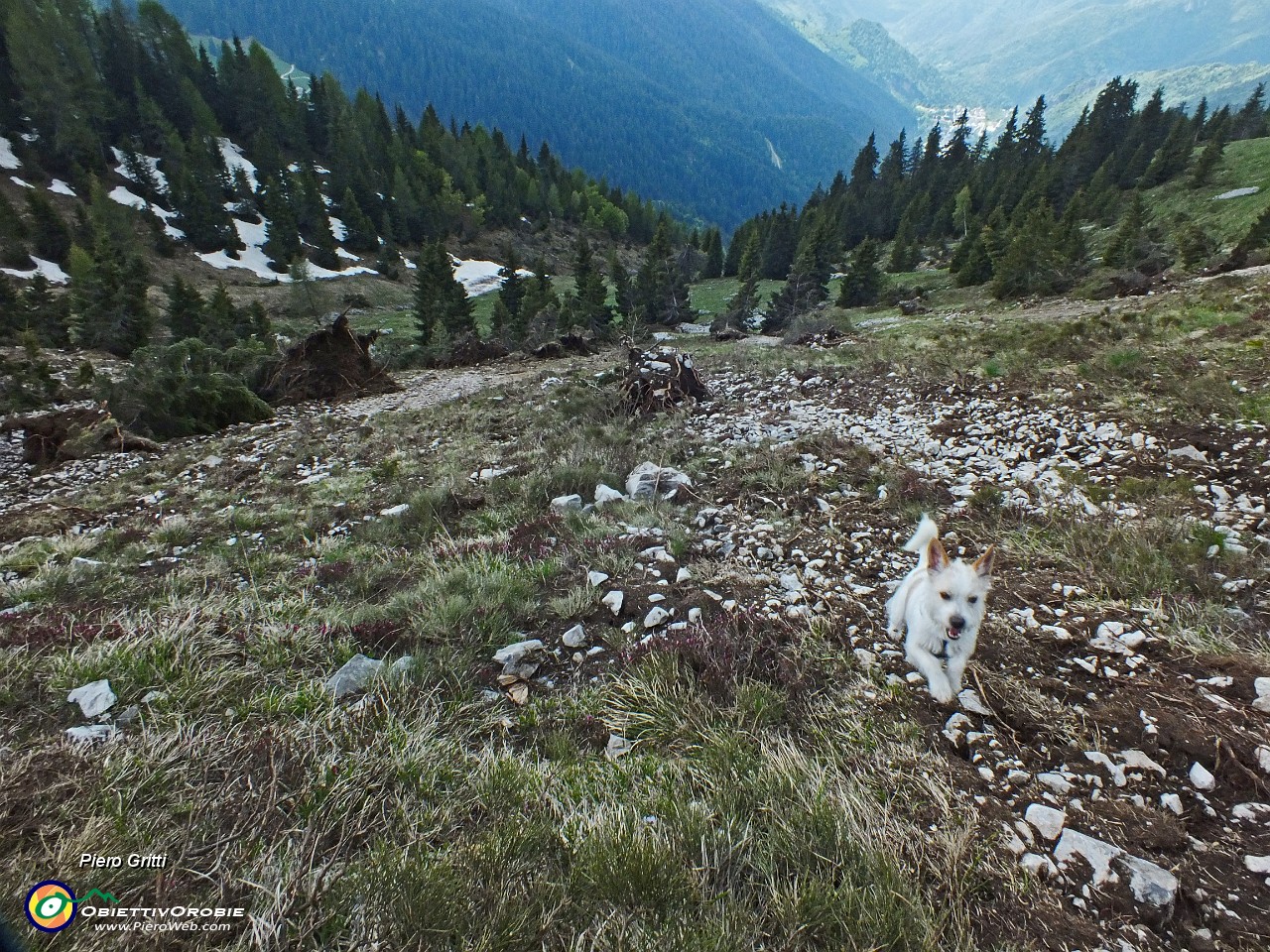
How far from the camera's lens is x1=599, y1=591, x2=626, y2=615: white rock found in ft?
13.4

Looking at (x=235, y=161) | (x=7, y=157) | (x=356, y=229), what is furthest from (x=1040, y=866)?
(x=235, y=161)

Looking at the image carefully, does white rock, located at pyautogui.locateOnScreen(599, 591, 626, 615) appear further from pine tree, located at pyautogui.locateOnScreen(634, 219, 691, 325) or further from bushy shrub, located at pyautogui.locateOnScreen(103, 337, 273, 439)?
pine tree, located at pyautogui.locateOnScreen(634, 219, 691, 325)

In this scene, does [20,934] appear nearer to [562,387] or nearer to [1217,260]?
[562,387]

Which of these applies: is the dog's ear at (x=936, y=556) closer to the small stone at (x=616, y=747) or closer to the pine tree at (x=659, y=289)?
the small stone at (x=616, y=747)

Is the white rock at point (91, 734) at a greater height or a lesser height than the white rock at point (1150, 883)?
greater

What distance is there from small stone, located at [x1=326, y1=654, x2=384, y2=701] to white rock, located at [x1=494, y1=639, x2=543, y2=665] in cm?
73

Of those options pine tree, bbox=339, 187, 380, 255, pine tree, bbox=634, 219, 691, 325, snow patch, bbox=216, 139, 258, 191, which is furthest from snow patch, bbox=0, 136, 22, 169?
pine tree, bbox=634, 219, 691, 325

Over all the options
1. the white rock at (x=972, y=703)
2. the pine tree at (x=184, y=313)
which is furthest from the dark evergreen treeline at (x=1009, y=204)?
the pine tree at (x=184, y=313)

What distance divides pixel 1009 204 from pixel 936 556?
225ft

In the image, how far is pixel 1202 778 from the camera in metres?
2.44

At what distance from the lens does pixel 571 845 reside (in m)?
2.21

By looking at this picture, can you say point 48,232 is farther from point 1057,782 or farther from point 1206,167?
point 1206,167

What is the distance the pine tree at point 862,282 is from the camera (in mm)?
36625

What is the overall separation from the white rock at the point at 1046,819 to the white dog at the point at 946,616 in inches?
28.9
